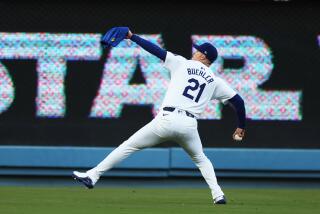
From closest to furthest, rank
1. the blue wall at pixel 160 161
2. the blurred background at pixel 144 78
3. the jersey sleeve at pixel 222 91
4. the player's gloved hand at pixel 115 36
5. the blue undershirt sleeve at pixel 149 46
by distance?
the blue undershirt sleeve at pixel 149 46
the player's gloved hand at pixel 115 36
the jersey sleeve at pixel 222 91
the blue wall at pixel 160 161
the blurred background at pixel 144 78

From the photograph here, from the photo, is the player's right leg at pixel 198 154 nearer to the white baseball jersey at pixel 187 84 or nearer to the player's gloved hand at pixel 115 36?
the white baseball jersey at pixel 187 84

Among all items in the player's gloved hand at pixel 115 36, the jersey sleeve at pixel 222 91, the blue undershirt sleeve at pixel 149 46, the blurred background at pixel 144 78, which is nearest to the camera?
the blue undershirt sleeve at pixel 149 46

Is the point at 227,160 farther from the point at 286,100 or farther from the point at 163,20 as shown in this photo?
the point at 163,20

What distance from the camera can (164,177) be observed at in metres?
13.6

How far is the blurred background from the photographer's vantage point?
13.6 metres

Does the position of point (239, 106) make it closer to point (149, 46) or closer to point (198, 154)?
point (198, 154)

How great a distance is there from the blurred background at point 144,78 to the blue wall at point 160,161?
0.05 ft

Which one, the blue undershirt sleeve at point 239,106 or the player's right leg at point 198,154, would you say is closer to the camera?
the player's right leg at point 198,154

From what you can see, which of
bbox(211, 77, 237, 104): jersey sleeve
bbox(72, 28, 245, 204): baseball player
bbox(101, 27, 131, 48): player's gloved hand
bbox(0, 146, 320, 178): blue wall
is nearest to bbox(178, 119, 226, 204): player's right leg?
bbox(72, 28, 245, 204): baseball player

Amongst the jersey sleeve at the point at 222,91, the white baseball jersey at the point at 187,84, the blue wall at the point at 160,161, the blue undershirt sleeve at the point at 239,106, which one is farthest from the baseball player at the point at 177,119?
the blue wall at the point at 160,161

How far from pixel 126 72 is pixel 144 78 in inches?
11.2

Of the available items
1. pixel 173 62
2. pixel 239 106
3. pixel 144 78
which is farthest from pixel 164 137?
pixel 144 78

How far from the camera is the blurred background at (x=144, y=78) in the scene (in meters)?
13.6

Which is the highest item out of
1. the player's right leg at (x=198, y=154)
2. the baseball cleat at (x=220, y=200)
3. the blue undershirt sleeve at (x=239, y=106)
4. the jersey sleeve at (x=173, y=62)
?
the jersey sleeve at (x=173, y=62)
